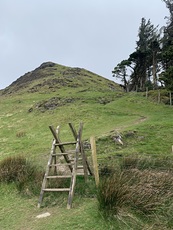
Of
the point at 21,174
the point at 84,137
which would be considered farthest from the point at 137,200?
the point at 84,137

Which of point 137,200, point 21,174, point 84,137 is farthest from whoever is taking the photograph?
point 84,137

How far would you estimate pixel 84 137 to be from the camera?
69.8 feet

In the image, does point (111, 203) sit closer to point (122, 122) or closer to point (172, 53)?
point (122, 122)

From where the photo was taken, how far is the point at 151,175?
817 cm

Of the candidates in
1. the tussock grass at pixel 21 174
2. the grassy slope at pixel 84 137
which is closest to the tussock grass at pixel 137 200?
the grassy slope at pixel 84 137

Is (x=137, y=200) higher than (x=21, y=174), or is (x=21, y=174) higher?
(x=137, y=200)

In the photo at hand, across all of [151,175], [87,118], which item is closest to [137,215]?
[151,175]

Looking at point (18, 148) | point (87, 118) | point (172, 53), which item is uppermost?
point (172, 53)

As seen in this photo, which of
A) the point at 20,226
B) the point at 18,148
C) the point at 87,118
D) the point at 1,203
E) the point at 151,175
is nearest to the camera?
the point at 20,226

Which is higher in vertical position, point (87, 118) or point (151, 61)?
point (151, 61)

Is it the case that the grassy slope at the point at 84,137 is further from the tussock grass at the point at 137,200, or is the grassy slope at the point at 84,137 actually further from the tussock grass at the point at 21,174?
the tussock grass at the point at 137,200

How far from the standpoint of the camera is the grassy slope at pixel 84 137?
7352 mm

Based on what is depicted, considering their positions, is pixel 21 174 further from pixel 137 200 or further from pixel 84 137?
pixel 84 137

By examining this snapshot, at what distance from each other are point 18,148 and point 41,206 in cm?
1350
